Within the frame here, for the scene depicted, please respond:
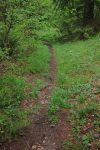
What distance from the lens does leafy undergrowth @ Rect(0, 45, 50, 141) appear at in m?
8.65

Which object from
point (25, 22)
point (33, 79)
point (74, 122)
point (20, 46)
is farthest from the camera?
point (20, 46)

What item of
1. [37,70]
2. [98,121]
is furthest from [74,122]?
[37,70]

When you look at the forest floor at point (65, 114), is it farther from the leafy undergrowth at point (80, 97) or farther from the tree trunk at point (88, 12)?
the tree trunk at point (88, 12)

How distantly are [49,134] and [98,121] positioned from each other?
4.22ft

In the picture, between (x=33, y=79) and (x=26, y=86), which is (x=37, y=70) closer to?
(x=33, y=79)

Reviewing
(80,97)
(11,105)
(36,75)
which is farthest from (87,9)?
(11,105)

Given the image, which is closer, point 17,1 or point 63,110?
point 63,110

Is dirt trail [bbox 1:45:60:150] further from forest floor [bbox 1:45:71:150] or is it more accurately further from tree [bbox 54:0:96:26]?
tree [bbox 54:0:96:26]

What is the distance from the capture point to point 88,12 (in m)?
23.3

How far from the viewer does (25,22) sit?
13117 mm

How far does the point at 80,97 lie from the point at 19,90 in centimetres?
204

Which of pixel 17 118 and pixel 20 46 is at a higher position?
pixel 20 46

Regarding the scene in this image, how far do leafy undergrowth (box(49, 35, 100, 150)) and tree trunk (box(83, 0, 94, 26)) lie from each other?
7.31 m

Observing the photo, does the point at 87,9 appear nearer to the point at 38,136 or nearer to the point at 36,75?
the point at 36,75
